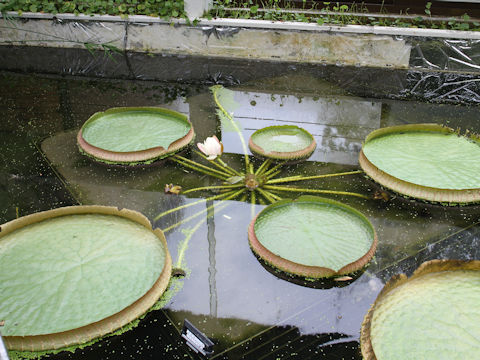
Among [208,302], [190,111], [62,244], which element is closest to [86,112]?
[190,111]

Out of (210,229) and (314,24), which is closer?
(210,229)

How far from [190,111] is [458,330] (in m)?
2.54

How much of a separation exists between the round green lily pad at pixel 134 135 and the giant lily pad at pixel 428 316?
164cm

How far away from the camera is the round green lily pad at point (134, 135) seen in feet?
9.04

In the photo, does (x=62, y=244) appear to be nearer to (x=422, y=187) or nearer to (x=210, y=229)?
(x=210, y=229)

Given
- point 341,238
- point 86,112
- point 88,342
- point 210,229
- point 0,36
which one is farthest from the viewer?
point 0,36

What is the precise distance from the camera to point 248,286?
2006 millimetres

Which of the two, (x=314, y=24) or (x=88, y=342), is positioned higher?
(x=314, y=24)

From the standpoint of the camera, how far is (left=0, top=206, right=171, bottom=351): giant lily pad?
1.69 meters

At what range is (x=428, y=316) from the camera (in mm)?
1697

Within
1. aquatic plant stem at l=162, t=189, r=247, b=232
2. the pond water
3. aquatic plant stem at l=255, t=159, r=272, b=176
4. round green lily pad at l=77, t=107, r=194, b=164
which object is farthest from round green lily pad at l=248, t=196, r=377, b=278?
round green lily pad at l=77, t=107, r=194, b=164

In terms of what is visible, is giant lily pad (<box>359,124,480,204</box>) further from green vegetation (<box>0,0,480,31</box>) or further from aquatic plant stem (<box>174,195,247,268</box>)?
green vegetation (<box>0,0,480,31</box>)

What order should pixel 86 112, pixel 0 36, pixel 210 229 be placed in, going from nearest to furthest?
1. pixel 210 229
2. pixel 86 112
3. pixel 0 36

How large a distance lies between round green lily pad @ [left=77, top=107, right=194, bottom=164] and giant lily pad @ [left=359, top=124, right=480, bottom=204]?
1267 millimetres
